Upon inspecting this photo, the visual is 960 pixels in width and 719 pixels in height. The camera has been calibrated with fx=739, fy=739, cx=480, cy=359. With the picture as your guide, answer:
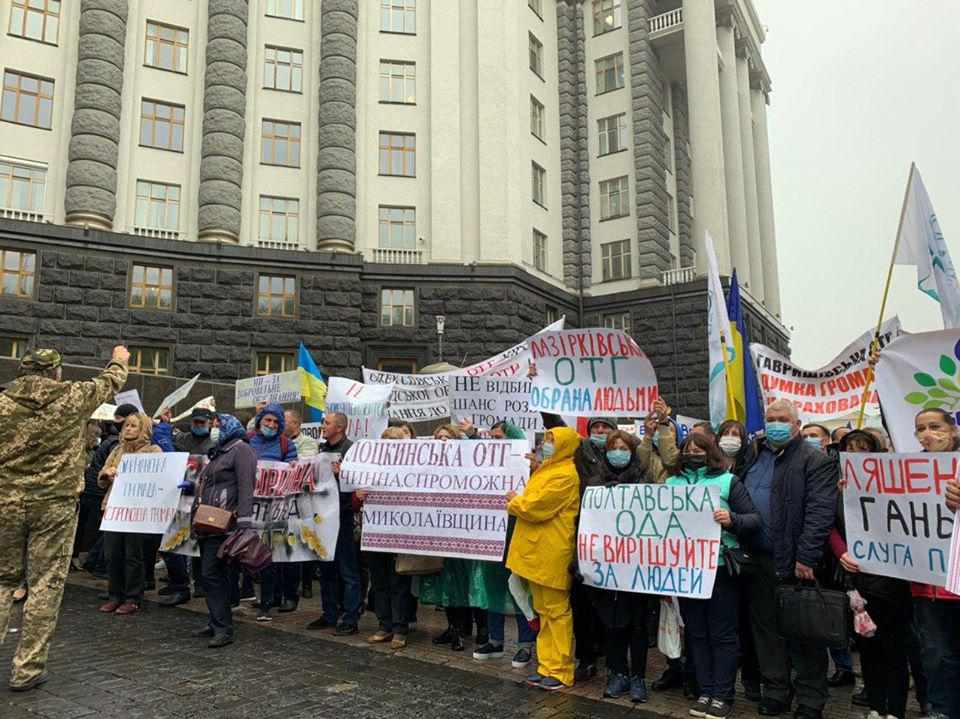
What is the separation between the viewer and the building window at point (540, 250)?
29250mm

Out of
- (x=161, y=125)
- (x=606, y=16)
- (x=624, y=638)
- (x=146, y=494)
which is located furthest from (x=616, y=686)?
Result: (x=606, y=16)

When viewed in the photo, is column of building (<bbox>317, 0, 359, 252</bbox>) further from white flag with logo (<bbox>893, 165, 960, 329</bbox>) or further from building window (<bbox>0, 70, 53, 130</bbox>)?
white flag with logo (<bbox>893, 165, 960, 329</bbox>)

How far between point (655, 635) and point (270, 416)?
466cm

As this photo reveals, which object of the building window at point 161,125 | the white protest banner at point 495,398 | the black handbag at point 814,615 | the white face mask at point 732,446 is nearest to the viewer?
the black handbag at point 814,615

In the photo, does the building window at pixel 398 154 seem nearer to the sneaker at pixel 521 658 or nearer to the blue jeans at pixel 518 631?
the blue jeans at pixel 518 631

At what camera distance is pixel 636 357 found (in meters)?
7.44

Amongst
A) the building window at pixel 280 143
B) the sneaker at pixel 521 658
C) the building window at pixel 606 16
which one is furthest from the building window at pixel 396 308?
the sneaker at pixel 521 658

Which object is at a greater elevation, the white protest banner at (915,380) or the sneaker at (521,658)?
the white protest banner at (915,380)

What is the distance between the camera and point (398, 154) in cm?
2697

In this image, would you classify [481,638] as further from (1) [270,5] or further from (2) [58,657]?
(1) [270,5]

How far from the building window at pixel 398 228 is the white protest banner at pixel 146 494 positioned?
730 inches

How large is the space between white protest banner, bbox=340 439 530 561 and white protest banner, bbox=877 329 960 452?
2.95 metres

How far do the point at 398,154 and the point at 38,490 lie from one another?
2303cm

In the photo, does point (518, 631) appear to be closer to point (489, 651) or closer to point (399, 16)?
point (489, 651)
